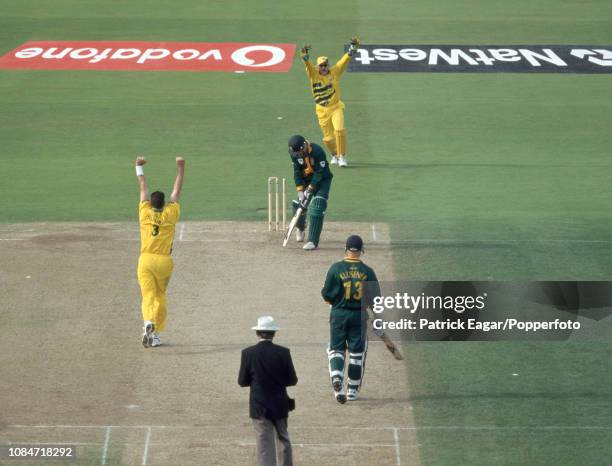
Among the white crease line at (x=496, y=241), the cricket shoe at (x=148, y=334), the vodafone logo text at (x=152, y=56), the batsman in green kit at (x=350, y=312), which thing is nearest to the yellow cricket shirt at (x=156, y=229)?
the cricket shoe at (x=148, y=334)

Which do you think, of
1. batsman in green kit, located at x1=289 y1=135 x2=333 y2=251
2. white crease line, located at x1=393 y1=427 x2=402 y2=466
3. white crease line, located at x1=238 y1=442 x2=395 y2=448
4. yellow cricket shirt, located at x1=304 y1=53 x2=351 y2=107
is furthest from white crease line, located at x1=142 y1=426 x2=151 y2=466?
yellow cricket shirt, located at x1=304 y1=53 x2=351 y2=107

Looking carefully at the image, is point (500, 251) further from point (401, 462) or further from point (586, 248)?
point (401, 462)

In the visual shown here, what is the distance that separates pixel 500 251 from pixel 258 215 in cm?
440

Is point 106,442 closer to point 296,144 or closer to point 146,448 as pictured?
point 146,448

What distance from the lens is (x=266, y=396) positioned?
12125 millimetres

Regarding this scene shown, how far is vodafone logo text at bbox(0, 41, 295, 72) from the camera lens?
33.6 meters

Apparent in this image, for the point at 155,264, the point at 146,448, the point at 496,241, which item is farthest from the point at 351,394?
the point at 496,241

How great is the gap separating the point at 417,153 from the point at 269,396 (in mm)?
14847

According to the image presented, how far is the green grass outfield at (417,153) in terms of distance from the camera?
1463 centimetres

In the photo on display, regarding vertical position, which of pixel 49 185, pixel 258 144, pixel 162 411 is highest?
pixel 258 144

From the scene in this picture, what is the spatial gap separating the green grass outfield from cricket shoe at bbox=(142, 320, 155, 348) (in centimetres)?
321

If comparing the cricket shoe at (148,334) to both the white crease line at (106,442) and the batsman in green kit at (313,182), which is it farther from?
the batsman in green kit at (313,182)

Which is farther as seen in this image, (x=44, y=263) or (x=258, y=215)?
(x=258, y=215)

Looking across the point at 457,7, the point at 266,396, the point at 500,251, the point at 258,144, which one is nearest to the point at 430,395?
the point at 266,396
